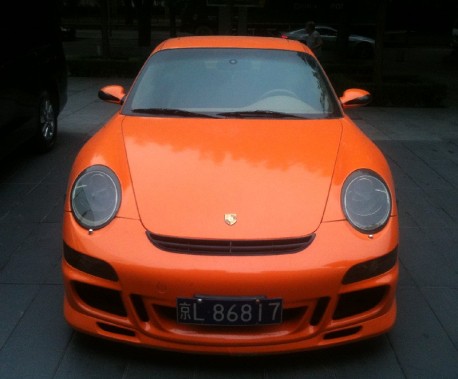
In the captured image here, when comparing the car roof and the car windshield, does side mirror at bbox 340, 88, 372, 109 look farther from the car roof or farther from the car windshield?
the car roof

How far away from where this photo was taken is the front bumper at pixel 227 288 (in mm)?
2539

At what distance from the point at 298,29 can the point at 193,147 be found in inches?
888

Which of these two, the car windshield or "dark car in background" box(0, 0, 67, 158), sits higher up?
the car windshield

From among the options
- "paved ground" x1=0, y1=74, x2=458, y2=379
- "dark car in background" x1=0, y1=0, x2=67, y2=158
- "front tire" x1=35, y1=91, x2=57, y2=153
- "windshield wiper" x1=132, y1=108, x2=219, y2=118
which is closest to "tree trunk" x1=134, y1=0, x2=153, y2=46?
"dark car in background" x1=0, y1=0, x2=67, y2=158

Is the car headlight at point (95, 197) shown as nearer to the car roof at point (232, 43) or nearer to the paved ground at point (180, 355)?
the paved ground at point (180, 355)

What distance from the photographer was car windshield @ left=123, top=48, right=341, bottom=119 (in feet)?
12.5

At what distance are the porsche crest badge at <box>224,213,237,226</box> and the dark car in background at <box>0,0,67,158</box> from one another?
328 centimetres

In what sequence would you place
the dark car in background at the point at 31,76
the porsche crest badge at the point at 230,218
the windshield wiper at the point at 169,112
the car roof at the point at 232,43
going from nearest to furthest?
the porsche crest badge at the point at 230,218
the windshield wiper at the point at 169,112
the car roof at the point at 232,43
the dark car in background at the point at 31,76

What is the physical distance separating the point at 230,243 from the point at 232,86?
1.67 metres

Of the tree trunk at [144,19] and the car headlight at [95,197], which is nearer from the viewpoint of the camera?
the car headlight at [95,197]

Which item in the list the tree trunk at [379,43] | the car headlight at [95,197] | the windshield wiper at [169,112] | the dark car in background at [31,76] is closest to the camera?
the car headlight at [95,197]

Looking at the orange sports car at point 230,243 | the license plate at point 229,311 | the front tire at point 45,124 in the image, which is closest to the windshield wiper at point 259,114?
the orange sports car at point 230,243

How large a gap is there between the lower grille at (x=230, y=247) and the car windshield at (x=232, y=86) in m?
1.29

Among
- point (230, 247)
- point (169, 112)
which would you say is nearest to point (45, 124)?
point (169, 112)
